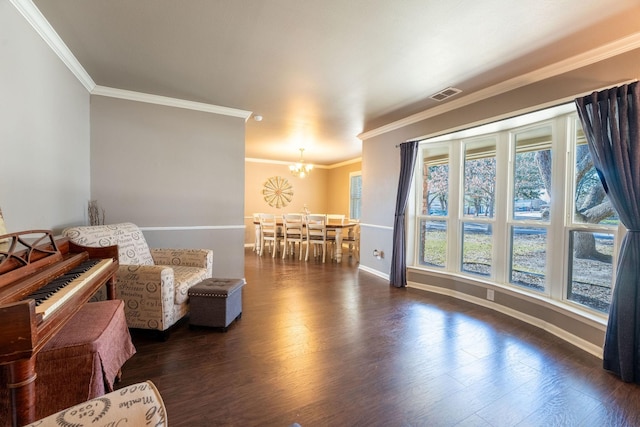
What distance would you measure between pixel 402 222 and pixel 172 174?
10.6 feet

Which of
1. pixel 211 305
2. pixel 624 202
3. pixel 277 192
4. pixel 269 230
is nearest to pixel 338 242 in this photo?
pixel 269 230

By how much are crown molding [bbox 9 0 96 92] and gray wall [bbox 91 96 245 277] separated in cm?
48

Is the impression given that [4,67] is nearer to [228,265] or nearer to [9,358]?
[9,358]

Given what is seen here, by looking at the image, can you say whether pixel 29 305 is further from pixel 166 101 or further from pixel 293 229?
pixel 293 229

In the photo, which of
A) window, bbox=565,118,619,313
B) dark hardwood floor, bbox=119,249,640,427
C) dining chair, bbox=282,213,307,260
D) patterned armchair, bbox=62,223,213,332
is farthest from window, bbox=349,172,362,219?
patterned armchair, bbox=62,223,213,332

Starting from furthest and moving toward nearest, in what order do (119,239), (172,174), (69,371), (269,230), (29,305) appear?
(269,230) → (172,174) → (119,239) → (69,371) → (29,305)

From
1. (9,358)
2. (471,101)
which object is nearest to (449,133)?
(471,101)

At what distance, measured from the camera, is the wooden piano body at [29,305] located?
0.87m

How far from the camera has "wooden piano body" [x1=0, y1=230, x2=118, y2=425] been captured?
874mm

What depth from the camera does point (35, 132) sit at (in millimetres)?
2021

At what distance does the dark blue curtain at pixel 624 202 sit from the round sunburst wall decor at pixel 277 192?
6.82 meters

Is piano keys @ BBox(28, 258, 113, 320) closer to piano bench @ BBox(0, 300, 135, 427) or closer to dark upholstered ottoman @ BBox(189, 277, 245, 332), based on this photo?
piano bench @ BBox(0, 300, 135, 427)

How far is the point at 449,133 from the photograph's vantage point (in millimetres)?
3504

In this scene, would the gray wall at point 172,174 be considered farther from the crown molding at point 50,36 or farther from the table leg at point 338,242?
the table leg at point 338,242
